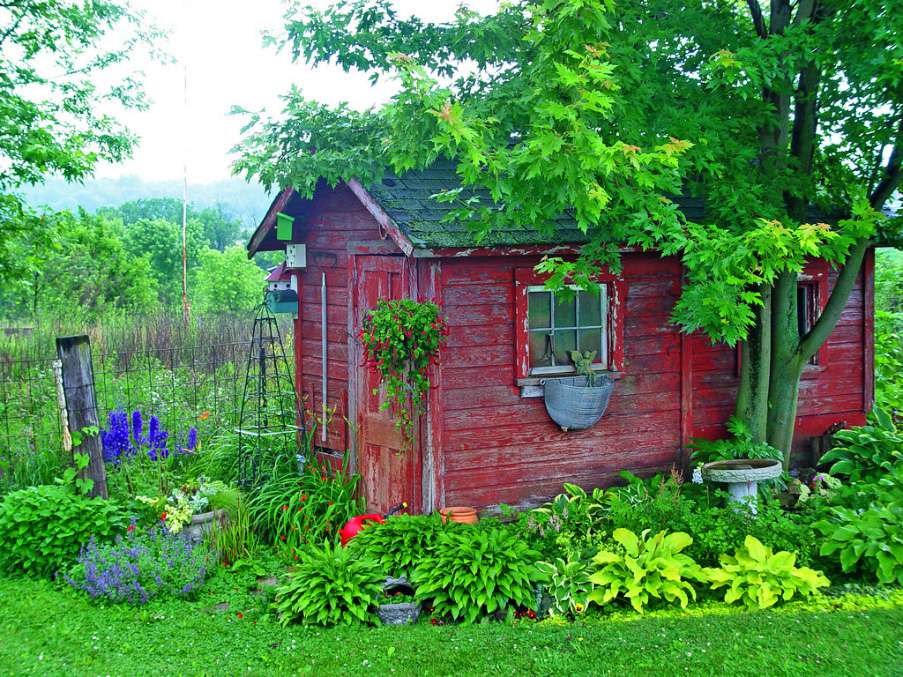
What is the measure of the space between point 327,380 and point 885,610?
5.75 m

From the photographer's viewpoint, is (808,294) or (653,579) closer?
(653,579)

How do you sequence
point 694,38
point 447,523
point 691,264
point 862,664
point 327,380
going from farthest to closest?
point 327,380 → point 694,38 → point 447,523 → point 691,264 → point 862,664

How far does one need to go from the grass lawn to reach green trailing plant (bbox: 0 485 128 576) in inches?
26.2

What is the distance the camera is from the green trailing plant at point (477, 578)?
6.60 m

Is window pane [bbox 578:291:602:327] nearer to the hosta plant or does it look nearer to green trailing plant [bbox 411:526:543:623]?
the hosta plant

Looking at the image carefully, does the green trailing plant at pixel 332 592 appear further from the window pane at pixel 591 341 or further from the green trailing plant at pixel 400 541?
the window pane at pixel 591 341

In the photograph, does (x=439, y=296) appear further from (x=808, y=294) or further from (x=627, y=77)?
(x=808, y=294)

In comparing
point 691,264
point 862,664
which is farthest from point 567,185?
point 862,664

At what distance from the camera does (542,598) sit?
6789mm

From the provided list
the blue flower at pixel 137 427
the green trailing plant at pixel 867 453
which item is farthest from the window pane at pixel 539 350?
the blue flower at pixel 137 427

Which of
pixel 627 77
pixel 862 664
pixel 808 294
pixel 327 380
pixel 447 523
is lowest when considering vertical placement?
pixel 862 664

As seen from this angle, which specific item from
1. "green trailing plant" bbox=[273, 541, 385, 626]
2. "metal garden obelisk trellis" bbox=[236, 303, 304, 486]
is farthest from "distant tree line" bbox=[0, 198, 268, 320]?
"green trailing plant" bbox=[273, 541, 385, 626]

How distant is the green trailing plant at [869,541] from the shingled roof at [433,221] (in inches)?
130

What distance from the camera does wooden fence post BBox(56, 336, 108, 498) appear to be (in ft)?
26.3
